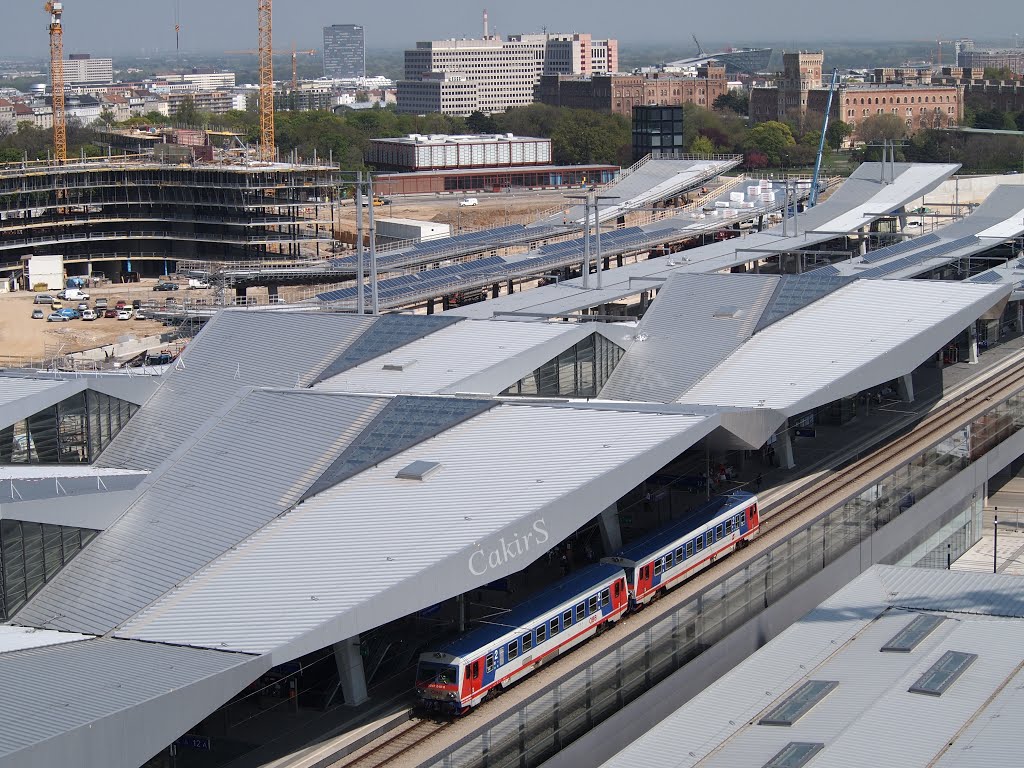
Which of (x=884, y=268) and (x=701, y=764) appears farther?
(x=884, y=268)

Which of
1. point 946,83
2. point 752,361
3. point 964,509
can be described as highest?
point 946,83

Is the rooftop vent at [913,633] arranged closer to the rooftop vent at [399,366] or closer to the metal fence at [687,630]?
the metal fence at [687,630]

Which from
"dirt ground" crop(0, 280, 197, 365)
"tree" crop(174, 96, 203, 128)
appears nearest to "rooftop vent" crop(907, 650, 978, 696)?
"dirt ground" crop(0, 280, 197, 365)

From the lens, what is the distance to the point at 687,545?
31.5m

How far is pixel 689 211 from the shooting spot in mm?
98000

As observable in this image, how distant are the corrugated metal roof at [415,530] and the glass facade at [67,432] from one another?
8.51m

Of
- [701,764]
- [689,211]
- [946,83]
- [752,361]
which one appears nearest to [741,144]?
[946,83]

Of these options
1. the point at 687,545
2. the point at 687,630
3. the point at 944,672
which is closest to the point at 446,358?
the point at 687,545

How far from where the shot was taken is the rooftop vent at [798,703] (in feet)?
73.7

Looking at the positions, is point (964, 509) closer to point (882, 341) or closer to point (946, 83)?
point (882, 341)

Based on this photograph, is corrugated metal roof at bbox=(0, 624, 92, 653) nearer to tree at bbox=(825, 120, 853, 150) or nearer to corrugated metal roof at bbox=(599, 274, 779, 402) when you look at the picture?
corrugated metal roof at bbox=(599, 274, 779, 402)

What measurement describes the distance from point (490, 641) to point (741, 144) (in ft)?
439

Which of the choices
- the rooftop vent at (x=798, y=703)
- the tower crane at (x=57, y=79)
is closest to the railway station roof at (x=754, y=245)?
the rooftop vent at (x=798, y=703)

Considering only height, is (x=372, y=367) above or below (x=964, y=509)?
above
